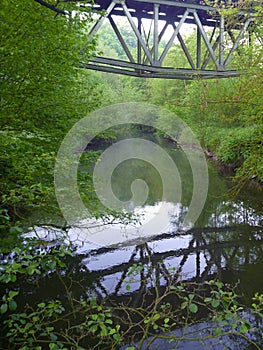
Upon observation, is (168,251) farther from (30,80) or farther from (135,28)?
(135,28)

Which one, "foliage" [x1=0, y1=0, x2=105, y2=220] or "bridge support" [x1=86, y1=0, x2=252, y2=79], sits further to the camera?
"bridge support" [x1=86, y1=0, x2=252, y2=79]

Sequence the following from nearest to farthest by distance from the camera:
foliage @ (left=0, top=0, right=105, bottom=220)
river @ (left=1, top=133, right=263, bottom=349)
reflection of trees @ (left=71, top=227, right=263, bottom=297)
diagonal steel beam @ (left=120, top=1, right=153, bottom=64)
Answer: foliage @ (left=0, top=0, right=105, bottom=220), river @ (left=1, top=133, right=263, bottom=349), reflection of trees @ (left=71, top=227, right=263, bottom=297), diagonal steel beam @ (left=120, top=1, right=153, bottom=64)

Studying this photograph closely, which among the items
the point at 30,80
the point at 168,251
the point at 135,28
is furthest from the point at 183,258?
the point at 135,28

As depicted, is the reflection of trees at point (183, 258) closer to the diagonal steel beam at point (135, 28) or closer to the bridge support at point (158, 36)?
the bridge support at point (158, 36)

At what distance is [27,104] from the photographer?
388 cm

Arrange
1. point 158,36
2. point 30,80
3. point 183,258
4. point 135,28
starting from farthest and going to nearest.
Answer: point 158,36 → point 135,28 → point 183,258 → point 30,80

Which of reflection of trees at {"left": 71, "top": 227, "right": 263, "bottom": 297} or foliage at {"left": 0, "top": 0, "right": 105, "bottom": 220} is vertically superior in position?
foliage at {"left": 0, "top": 0, "right": 105, "bottom": 220}

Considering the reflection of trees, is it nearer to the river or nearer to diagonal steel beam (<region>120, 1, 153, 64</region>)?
the river

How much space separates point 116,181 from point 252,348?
9.81 metres

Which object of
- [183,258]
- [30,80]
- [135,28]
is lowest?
[183,258]

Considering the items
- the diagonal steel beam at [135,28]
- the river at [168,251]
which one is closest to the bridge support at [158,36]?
the diagonal steel beam at [135,28]

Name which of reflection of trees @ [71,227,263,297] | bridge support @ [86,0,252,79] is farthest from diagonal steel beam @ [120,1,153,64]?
reflection of trees @ [71,227,263,297]

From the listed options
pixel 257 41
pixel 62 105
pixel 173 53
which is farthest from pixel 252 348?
pixel 173 53

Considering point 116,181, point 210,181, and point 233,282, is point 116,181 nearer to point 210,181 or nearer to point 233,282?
point 210,181
